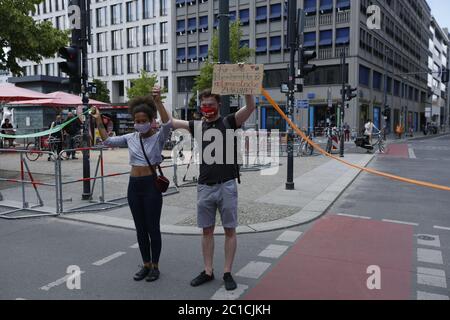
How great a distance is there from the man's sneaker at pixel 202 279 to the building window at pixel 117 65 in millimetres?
58954

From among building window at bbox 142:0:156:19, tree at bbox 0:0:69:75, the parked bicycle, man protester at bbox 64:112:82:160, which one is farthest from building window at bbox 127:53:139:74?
tree at bbox 0:0:69:75

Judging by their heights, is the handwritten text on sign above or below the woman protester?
above

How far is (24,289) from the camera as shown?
13.7 feet

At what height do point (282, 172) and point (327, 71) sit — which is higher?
point (327, 71)

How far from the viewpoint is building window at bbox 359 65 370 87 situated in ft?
145

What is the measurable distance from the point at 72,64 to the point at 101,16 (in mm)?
57508

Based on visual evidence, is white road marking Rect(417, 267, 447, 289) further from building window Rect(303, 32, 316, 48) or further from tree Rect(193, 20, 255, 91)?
building window Rect(303, 32, 316, 48)

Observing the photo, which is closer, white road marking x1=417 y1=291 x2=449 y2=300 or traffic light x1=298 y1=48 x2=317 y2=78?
white road marking x1=417 y1=291 x2=449 y2=300

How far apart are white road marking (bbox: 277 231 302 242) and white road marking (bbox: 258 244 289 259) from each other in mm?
352

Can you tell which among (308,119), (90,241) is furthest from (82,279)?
(308,119)

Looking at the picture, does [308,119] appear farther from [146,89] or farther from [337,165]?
[337,165]

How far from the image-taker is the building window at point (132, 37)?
58.0 meters
